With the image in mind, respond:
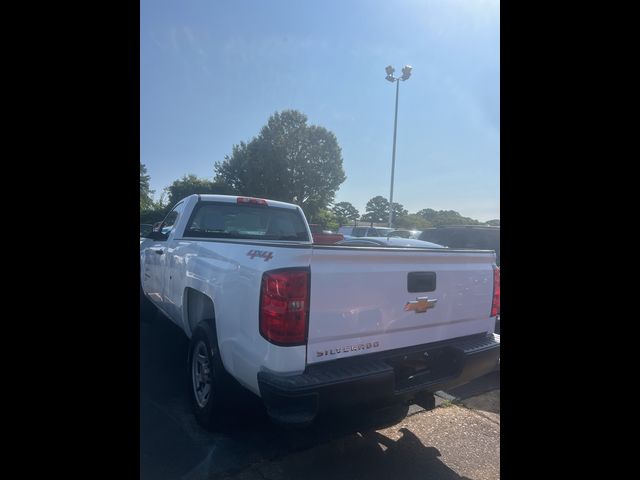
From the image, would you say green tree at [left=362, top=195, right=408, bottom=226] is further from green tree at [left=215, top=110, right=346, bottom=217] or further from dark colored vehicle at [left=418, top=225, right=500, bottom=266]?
dark colored vehicle at [left=418, top=225, right=500, bottom=266]

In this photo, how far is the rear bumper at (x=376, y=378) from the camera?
2.28m

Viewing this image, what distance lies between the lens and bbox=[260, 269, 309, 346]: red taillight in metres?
2.35

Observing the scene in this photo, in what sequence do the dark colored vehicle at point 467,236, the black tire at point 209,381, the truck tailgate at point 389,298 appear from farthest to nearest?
the dark colored vehicle at point 467,236
the black tire at point 209,381
the truck tailgate at point 389,298

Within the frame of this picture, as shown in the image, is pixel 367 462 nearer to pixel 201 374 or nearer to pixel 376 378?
pixel 376 378

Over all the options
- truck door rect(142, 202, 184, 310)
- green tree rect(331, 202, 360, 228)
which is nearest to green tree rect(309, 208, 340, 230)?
green tree rect(331, 202, 360, 228)

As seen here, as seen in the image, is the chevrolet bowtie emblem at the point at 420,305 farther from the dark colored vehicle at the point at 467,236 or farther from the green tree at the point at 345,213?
the green tree at the point at 345,213

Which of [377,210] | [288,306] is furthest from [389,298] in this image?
[377,210]

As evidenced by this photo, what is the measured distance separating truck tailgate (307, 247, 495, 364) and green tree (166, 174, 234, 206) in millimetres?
21223

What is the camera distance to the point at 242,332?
8.59 ft

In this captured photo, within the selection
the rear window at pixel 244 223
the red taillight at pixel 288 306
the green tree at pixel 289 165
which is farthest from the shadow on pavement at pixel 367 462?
the green tree at pixel 289 165
